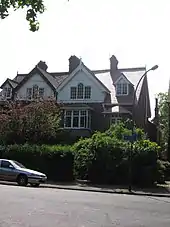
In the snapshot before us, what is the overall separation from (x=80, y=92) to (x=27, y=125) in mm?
10237

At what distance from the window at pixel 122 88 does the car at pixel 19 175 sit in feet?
66.1

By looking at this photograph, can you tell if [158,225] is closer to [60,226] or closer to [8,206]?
[60,226]

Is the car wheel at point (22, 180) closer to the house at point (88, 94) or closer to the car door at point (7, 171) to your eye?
the car door at point (7, 171)

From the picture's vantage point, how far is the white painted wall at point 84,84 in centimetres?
4347

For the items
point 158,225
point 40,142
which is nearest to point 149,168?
point 40,142

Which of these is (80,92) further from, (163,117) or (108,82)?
(163,117)

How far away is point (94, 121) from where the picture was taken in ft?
141

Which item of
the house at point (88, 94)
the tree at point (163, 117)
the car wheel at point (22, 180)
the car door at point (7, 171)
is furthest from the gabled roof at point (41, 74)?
the tree at point (163, 117)

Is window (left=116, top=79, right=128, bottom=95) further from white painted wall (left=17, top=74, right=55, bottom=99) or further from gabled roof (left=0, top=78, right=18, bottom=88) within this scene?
gabled roof (left=0, top=78, right=18, bottom=88)

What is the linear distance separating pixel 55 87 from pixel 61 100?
6.23ft

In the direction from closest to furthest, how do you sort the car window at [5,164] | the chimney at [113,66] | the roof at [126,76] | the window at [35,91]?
the car window at [5,164] < the window at [35,91] < the roof at [126,76] < the chimney at [113,66]

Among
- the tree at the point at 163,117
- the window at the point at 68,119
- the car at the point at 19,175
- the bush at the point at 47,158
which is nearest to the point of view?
the car at the point at 19,175

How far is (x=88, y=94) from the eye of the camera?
145 ft

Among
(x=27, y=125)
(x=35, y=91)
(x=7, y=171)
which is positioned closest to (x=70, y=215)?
(x=7, y=171)
